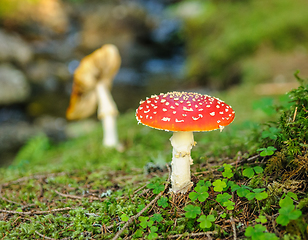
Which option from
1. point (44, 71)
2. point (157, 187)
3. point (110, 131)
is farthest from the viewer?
point (44, 71)

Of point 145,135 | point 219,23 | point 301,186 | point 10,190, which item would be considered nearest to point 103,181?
point 10,190

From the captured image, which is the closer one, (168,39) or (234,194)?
(234,194)

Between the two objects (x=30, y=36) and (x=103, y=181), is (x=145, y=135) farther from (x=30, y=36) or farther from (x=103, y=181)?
(x=30, y=36)

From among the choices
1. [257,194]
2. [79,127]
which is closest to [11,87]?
[79,127]

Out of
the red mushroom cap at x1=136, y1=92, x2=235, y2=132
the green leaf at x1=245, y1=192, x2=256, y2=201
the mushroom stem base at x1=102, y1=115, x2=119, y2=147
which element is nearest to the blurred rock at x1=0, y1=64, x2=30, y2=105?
Result: the mushroom stem base at x1=102, y1=115, x2=119, y2=147

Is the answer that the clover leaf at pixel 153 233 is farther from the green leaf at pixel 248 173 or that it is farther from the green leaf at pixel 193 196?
the green leaf at pixel 248 173

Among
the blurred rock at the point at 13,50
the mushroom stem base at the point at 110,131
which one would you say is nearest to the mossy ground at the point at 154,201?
the mushroom stem base at the point at 110,131

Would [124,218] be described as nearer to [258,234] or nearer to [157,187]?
[157,187]

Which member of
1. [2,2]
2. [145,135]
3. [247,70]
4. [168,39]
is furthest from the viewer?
[168,39]
